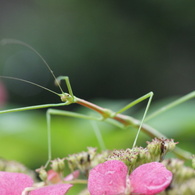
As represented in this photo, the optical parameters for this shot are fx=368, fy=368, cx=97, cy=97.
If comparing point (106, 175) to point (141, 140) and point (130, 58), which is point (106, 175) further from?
point (130, 58)

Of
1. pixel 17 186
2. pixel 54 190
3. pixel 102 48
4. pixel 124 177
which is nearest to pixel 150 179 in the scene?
pixel 124 177

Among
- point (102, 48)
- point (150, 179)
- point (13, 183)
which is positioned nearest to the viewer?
point (150, 179)

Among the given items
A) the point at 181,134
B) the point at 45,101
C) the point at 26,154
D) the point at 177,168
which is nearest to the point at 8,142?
the point at 26,154

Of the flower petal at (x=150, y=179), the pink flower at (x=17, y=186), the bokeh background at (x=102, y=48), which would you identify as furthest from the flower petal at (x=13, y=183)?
the bokeh background at (x=102, y=48)

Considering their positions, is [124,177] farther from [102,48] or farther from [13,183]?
[102,48]

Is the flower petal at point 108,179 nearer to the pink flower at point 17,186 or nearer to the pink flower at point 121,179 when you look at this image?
the pink flower at point 121,179
